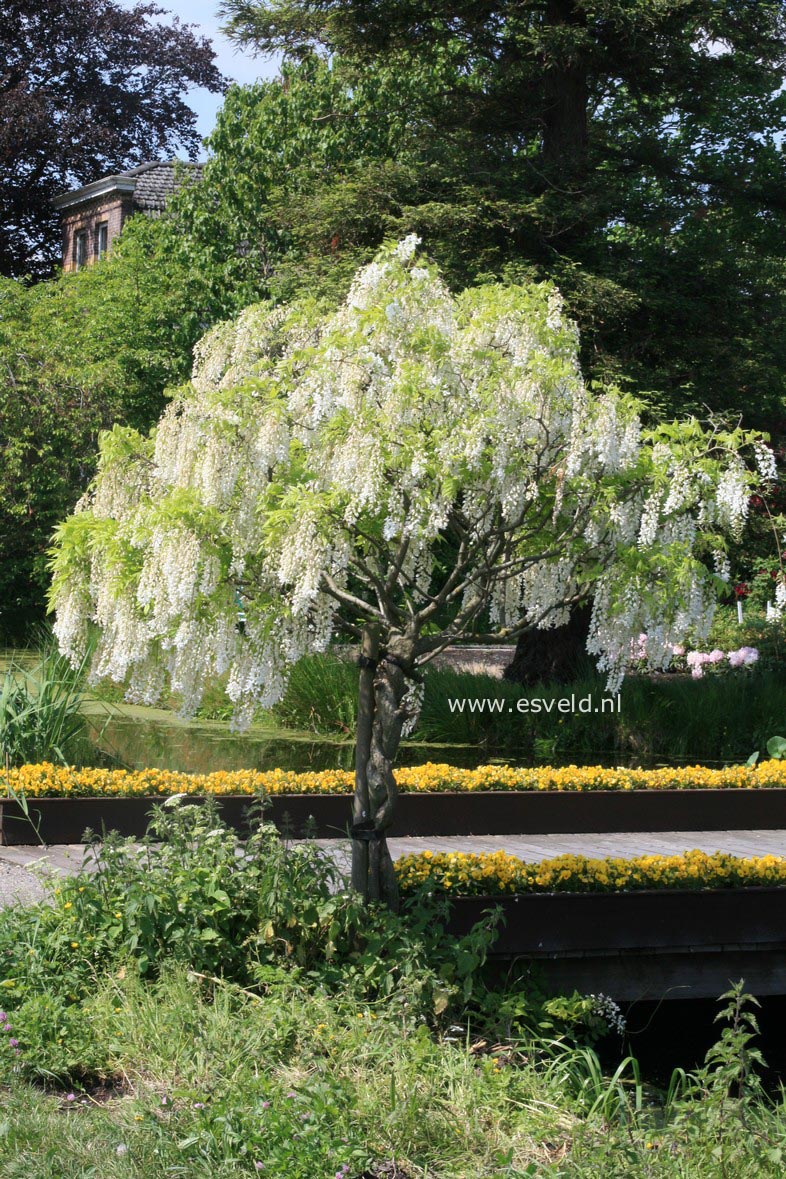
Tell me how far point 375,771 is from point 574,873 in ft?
5.96

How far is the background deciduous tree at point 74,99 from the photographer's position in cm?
3475

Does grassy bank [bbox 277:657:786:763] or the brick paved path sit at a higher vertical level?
grassy bank [bbox 277:657:786:763]

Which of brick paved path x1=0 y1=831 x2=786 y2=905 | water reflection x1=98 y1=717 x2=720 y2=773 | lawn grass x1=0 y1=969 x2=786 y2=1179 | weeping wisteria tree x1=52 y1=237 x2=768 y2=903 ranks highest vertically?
weeping wisteria tree x1=52 y1=237 x2=768 y2=903

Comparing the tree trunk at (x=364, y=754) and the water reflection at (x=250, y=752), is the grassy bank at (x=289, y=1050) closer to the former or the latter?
the tree trunk at (x=364, y=754)

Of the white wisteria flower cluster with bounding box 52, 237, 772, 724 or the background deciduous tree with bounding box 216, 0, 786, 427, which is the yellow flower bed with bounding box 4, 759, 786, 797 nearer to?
the white wisteria flower cluster with bounding box 52, 237, 772, 724

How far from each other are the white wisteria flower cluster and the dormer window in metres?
33.4

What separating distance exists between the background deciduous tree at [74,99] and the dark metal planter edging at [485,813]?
28.6 metres

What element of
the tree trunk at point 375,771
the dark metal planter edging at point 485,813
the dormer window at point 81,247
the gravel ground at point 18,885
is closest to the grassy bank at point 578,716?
the dark metal planter edging at point 485,813

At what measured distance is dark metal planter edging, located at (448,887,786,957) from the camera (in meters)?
6.67

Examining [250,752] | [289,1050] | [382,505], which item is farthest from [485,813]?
[289,1050]

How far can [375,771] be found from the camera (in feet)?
19.5

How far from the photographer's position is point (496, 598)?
6.53 metres

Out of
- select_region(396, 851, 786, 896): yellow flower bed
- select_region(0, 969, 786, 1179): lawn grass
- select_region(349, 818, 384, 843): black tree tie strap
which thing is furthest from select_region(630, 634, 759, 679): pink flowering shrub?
select_region(0, 969, 786, 1179): lawn grass

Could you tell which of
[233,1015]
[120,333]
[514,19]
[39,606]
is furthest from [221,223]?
[233,1015]
